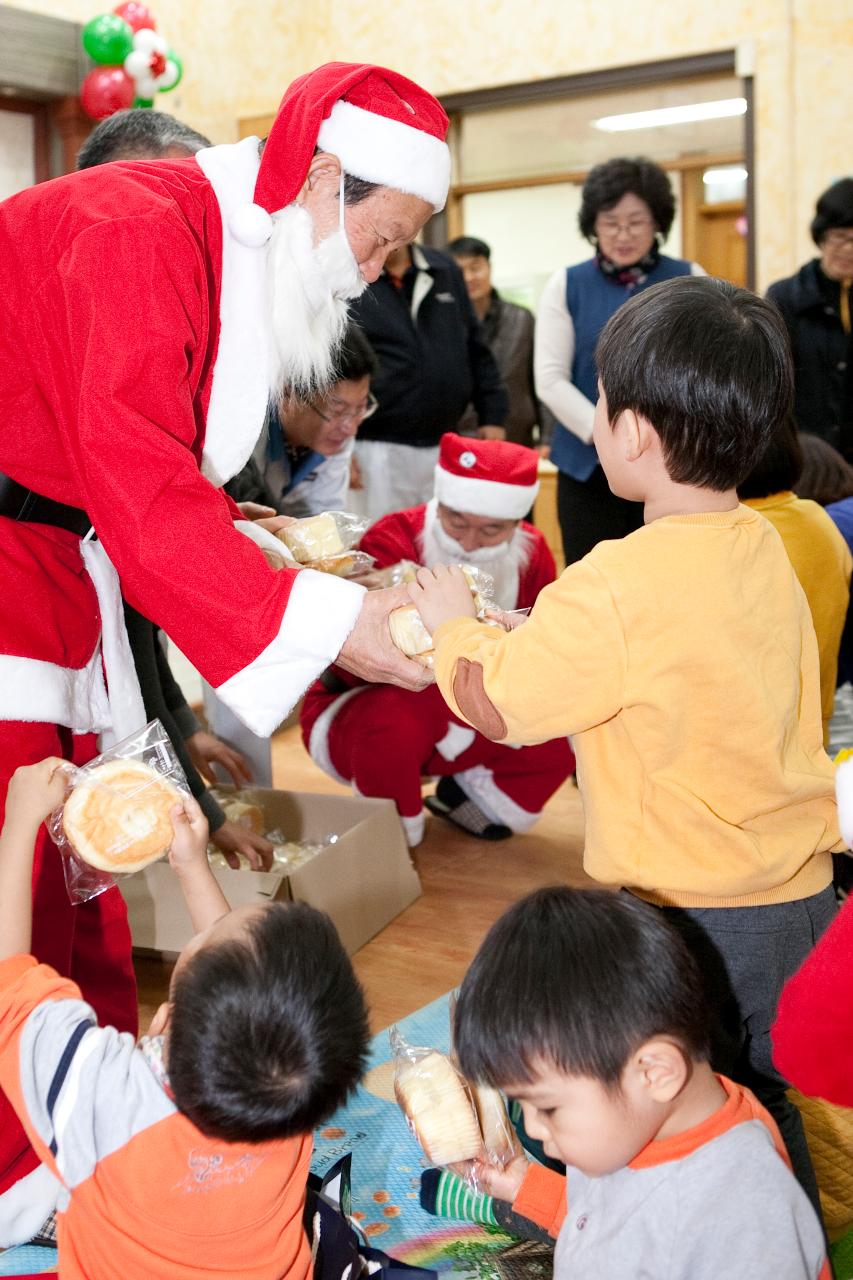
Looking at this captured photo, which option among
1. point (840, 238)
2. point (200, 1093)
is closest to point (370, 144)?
point (200, 1093)

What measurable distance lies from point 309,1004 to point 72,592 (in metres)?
0.67

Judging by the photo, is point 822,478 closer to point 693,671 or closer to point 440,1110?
point 693,671

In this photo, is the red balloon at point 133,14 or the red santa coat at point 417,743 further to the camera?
the red balloon at point 133,14

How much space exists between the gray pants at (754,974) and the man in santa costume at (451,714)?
1603 millimetres

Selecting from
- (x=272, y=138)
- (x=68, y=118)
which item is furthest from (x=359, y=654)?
(x=68, y=118)

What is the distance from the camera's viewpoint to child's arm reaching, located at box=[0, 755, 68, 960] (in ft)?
4.54

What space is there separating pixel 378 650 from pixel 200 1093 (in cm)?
52

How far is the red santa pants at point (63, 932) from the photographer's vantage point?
1.54m

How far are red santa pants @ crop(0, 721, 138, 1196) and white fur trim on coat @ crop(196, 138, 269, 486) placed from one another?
40 cm

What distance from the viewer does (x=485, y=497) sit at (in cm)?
304

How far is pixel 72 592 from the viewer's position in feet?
5.20

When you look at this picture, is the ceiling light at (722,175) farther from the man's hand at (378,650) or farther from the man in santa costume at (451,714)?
the man's hand at (378,650)

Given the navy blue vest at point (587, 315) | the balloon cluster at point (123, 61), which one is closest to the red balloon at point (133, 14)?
the balloon cluster at point (123, 61)

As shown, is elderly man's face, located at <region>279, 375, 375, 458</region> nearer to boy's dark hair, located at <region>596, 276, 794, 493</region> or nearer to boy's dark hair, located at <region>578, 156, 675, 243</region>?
boy's dark hair, located at <region>578, 156, 675, 243</region>
